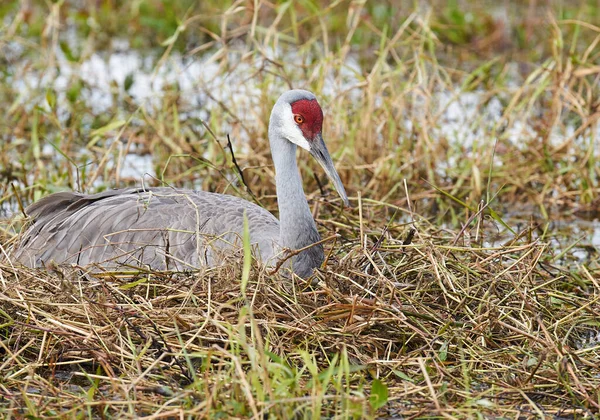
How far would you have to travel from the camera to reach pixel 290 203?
170 inches

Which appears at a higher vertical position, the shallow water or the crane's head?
the crane's head

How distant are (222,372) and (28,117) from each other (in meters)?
4.51

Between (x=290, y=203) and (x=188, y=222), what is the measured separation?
1.85 ft

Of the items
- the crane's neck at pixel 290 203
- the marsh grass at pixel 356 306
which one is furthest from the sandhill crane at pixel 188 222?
the marsh grass at pixel 356 306

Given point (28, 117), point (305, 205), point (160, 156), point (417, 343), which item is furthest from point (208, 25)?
point (417, 343)

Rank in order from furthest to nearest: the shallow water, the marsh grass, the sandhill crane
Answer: the shallow water, the sandhill crane, the marsh grass

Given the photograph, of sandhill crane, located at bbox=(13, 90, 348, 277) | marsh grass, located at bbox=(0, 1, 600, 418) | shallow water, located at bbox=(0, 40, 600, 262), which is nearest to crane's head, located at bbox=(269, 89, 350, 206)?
sandhill crane, located at bbox=(13, 90, 348, 277)

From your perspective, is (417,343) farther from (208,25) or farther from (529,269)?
(208,25)

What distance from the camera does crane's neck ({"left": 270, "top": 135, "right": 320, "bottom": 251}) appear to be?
169 inches

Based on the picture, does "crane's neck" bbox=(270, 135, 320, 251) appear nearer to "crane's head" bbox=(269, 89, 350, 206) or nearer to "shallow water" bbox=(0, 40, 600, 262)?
"crane's head" bbox=(269, 89, 350, 206)

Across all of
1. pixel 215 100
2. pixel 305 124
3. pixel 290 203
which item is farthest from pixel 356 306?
pixel 215 100

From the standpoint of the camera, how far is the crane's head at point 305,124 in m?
4.31

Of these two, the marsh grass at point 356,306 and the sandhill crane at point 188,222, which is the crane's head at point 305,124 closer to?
the sandhill crane at point 188,222

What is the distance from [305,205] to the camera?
14.3 ft
